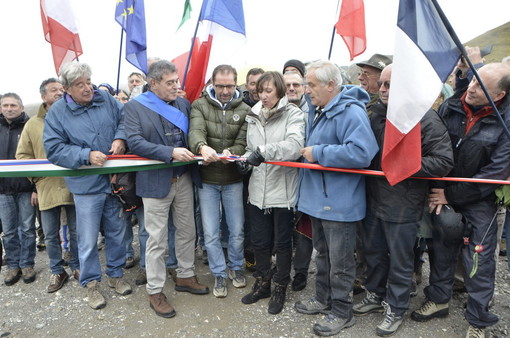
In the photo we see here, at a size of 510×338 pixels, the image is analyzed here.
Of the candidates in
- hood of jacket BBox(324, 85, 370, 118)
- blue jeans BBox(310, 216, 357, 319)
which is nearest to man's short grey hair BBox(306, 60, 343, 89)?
hood of jacket BBox(324, 85, 370, 118)

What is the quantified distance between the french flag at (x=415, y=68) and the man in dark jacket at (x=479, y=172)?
2.40 ft

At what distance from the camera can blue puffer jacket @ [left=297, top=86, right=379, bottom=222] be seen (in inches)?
129

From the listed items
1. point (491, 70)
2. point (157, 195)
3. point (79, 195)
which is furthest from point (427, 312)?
point (79, 195)

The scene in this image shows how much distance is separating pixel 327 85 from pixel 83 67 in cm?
276

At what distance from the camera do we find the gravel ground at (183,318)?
3.71 metres

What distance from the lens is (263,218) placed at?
13.6ft

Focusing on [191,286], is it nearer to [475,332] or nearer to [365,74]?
[475,332]

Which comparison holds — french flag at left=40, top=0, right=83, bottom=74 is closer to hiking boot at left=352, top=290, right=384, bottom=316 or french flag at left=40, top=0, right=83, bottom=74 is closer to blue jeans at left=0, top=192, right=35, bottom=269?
blue jeans at left=0, top=192, right=35, bottom=269

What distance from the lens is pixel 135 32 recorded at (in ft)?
17.4

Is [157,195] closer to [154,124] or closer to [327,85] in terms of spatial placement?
[154,124]

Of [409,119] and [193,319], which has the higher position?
[409,119]

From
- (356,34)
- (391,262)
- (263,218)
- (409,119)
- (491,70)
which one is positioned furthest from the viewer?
(356,34)

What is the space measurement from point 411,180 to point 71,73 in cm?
378

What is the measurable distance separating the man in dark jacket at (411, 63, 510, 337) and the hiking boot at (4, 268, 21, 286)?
220 inches
